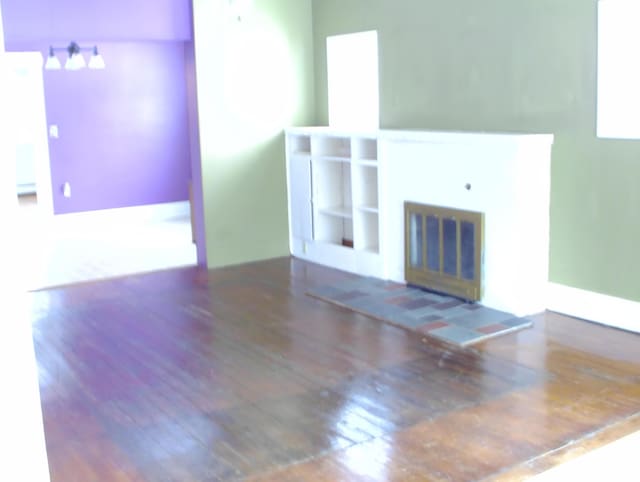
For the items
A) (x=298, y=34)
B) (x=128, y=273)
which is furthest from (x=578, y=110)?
(x=128, y=273)

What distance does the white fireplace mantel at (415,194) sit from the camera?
515 centimetres

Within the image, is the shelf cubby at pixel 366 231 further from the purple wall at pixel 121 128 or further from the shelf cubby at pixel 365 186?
the purple wall at pixel 121 128

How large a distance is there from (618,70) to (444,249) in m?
1.73

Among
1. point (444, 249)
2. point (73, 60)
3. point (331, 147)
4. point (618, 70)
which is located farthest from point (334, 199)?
point (73, 60)

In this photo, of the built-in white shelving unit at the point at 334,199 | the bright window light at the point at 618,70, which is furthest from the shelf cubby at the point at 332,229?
the bright window light at the point at 618,70

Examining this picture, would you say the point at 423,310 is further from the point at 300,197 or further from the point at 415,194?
the point at 300,197

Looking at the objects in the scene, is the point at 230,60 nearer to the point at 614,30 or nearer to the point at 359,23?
the point at 359,23

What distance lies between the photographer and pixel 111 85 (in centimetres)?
941

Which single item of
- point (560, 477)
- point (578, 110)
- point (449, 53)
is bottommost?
point (560, 477)

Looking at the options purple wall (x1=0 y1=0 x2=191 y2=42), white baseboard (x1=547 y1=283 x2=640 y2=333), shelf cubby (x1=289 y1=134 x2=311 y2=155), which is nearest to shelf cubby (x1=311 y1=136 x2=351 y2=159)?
shelf cubby (x1=289 y1=134 x2=311 y2=155)

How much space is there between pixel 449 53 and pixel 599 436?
11.1 ft

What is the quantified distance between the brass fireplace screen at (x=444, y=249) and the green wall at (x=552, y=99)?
0.54 metres

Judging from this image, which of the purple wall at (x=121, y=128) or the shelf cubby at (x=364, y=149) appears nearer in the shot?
the shelf cubby at (x=364, y=149)

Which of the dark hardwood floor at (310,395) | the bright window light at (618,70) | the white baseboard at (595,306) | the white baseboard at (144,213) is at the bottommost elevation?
the dark hardwood floor at (310,395)
